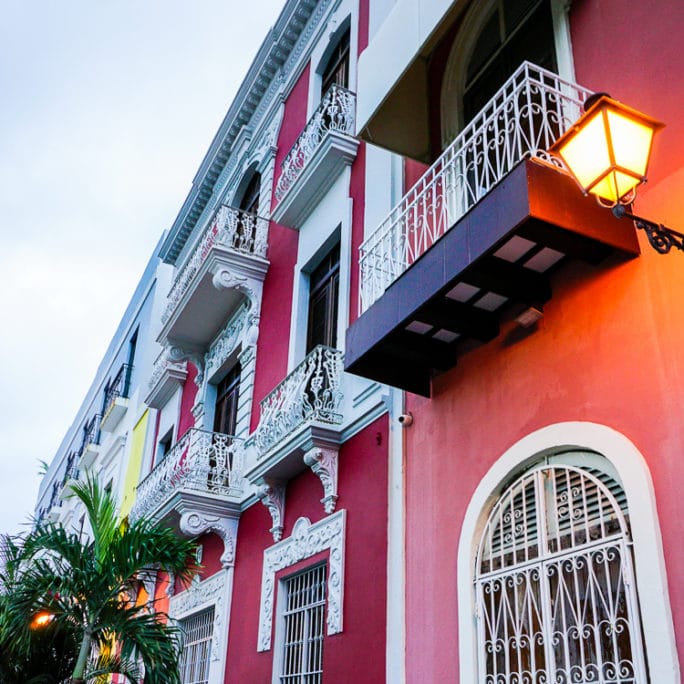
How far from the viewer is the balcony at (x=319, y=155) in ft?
33.1

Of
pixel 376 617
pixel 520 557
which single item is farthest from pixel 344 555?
pixel 520 557

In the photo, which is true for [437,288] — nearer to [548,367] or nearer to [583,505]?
[548,367]

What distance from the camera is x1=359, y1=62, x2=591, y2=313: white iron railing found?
638 cm

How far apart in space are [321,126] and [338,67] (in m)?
1.53

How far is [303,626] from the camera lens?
28.5ft

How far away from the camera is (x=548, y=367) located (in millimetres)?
5883

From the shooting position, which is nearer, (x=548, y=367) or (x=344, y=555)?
(x=548, y=367)

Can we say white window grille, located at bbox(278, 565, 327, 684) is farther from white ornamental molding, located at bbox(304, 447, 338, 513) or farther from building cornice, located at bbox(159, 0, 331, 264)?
building cornice, located at bbox(159, 0, 331, 264)

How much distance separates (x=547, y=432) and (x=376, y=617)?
8.41ft

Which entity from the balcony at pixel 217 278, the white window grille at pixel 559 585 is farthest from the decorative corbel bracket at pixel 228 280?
the white window grille at pixel 559 585

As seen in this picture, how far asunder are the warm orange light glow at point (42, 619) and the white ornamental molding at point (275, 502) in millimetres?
2486

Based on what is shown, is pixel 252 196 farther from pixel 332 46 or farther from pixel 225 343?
pixel 332 46

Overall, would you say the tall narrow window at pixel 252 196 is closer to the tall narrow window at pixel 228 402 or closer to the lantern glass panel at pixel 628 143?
the tall narrow window at pixel 228 402

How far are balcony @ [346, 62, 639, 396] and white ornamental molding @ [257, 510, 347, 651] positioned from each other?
189 cm
